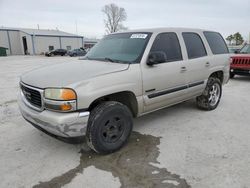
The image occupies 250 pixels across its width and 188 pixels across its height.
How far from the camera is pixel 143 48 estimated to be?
3.49m

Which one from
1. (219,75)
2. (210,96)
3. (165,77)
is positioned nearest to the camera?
(165,77)

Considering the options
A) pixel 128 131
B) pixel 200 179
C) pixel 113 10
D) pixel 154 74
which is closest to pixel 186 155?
pixel 200 179

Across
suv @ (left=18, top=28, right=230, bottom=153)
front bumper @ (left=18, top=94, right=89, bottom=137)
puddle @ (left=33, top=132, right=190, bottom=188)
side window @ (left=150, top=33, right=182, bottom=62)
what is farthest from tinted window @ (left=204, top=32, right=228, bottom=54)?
front bumper @ (left=18, top=94, right=89, bottom=137)

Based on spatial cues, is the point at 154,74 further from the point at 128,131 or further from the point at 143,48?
the point at 128,131

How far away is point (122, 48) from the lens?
3.77m

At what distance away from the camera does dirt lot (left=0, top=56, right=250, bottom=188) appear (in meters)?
2.55

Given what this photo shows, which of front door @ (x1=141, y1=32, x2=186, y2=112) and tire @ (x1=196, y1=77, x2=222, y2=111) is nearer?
front door @ (x1=141, y1=32, x2=186, y2=112)

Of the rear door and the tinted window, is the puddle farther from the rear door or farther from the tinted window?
the tinted window

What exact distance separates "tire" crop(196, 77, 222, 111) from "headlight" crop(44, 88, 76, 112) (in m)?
3.27

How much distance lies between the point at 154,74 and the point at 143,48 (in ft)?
1.53

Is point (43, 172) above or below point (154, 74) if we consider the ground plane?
below

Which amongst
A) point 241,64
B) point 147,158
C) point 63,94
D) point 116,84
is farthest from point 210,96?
point 241,64

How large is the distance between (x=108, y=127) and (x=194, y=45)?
8.72ft

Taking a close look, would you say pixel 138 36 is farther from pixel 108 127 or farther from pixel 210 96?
pixel 210 96
